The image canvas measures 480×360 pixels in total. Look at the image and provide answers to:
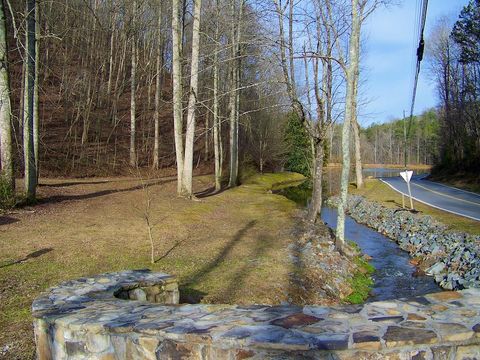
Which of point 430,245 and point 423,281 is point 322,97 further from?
point 423,281

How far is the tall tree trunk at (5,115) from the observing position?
1277 cm

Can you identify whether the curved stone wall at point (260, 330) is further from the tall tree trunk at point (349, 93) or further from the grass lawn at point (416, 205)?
the grass lawn at point (416, 205)

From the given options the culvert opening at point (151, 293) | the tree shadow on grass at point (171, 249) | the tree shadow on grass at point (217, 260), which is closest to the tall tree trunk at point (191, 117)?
the tree shadow on grass at point (217, 260)

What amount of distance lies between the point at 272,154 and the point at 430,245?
28.5 meters

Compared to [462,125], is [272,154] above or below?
below

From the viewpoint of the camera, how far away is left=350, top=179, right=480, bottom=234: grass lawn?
14801mm

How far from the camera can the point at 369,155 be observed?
11500 centimetres

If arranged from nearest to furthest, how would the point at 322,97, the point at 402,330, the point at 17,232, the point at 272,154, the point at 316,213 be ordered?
the point at 402,330 < the point at 17,232 < the point at 322,97 < the point at 316,213 < the point at 272,154

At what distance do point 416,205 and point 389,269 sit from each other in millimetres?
9739

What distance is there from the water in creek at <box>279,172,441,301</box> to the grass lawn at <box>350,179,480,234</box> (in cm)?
220

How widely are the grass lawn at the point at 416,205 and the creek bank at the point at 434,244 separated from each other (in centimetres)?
51

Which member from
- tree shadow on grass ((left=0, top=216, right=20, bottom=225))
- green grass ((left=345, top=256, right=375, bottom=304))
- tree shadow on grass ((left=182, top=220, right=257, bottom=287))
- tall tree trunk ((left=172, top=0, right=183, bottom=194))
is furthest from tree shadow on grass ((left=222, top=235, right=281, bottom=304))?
tall tree trunk ((left=172, top=0, right=183, bottom=194))

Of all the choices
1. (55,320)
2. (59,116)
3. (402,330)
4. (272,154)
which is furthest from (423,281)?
(272,154)

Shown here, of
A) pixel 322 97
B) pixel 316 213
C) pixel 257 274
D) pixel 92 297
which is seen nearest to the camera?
pixel 92 297
